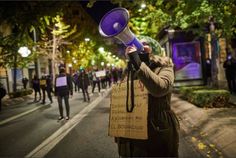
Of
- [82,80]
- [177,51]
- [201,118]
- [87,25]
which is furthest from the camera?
[87,25]

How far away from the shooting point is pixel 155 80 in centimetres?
309

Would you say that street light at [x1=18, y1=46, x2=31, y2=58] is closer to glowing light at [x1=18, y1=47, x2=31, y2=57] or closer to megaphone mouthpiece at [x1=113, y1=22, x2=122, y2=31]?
glowing light at [x1=18, y1=47, x2=31, y2=57]

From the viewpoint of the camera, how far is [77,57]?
192 feet

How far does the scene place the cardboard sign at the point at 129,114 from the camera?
329 cm

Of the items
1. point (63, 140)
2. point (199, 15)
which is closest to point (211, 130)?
point (63, 140)

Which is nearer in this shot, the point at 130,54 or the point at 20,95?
the point at 130,54

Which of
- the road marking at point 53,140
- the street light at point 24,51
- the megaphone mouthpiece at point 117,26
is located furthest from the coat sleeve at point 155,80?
the street light at point 24,51

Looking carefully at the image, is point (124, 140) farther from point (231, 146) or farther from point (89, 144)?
point (89, 144)

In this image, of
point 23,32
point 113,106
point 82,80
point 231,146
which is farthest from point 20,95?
point 113,106

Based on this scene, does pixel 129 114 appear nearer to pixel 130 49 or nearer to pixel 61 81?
pixel 130 49

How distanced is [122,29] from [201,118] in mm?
8048

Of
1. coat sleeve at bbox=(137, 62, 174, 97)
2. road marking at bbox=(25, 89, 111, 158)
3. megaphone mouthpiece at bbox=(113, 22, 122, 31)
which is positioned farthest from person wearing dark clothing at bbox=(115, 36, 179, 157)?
road marking at bbox=(25, 89, 111, 158)

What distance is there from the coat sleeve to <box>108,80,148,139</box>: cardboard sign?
0.58 ft

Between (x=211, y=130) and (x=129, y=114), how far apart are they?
5.91m
